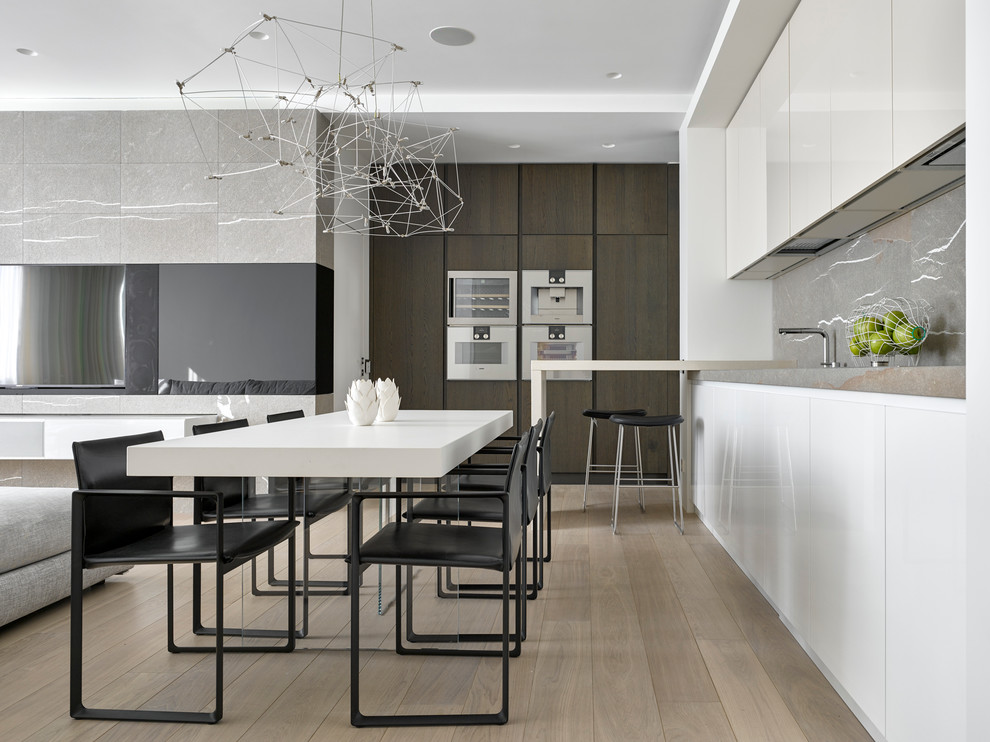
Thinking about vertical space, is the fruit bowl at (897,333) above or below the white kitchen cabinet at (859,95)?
below

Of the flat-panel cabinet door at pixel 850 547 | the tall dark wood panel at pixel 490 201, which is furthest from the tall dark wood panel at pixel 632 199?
the flat-panel cabinet door at pixel 850 547

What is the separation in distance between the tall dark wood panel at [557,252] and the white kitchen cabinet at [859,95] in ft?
11.4

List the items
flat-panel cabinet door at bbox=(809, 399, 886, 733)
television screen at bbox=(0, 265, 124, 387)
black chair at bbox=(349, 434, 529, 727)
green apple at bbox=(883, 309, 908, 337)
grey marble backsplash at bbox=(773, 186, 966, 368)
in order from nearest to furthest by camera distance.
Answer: flat-panel cabinet door at bbox=(809, 399, 886, 733) < black chair at bbox=(349, 434, 529, 727) < grey marble backsplash at bbox=(773, 186, 966, 368) < green apple at bbox=(883, 309, 908, 337) < television screen at bbox=(0, 265, 124, 387)

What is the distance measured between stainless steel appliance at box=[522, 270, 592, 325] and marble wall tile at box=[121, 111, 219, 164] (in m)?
2.65

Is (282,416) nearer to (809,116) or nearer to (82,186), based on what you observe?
(809,116)

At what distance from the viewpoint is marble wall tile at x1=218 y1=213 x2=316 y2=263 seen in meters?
5.12

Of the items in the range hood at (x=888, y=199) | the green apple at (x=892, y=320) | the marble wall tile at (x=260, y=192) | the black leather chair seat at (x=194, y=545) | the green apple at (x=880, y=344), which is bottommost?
the black leather chair seat at (x=194, y=545)

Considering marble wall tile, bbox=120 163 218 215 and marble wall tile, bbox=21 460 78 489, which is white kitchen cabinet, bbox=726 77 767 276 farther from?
marble wall tile, bbox=21 460 78 489

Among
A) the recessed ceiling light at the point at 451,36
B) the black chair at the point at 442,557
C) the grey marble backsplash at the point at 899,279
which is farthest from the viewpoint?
the recessed ceiling light at the point at 451,36

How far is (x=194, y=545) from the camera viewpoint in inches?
83.7

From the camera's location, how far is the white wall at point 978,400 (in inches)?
51.6

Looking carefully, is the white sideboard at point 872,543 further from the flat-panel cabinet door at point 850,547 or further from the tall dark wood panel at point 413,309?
the tall dark wood panel at point 413,309

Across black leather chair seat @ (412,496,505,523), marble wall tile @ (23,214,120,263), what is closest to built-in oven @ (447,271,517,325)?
marble wall tile @ (23,214,120,263)

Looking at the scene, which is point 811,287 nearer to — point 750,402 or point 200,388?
point 750,402
